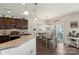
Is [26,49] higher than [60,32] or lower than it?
lower

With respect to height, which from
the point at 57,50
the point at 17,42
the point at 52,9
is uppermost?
the point at 52,9

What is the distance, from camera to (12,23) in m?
2.26

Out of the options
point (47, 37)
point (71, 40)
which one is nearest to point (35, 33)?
point (47, 37)

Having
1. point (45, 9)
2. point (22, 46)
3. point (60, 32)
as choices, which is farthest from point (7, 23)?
point (60, 32)

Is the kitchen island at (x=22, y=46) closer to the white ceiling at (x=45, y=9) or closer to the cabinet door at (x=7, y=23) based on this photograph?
the cabinet door at (x=7, y=23)

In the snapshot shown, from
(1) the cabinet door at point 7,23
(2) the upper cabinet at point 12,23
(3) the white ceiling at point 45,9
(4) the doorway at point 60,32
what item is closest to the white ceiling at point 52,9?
(3) the white ceiling at point 45,9

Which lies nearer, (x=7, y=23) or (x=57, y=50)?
(x=7, y=23)

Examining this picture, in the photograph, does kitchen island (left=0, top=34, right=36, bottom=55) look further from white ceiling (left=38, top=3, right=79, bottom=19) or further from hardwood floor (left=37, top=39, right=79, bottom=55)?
white ceiling (left=38, top=3, right=79, bottom=19)

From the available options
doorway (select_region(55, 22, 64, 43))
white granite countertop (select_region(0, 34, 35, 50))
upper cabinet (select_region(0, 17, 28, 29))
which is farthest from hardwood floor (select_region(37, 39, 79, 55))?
upper cabinet (select_region(0, 17, 28, 29))

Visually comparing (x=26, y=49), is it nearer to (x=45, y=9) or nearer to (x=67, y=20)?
(x=45, y=9)

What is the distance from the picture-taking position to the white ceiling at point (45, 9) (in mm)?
2260

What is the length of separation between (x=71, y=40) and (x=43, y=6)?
876 millimetres

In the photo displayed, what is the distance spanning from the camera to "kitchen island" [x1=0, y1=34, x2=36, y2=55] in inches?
88.6

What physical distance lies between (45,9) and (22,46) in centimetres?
86
